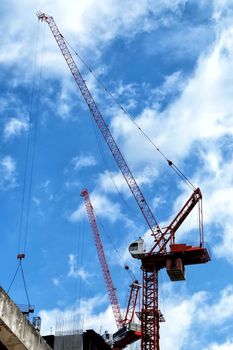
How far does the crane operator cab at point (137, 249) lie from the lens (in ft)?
261

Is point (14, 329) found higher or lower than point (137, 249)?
lower

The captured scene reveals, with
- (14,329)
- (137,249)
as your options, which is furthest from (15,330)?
(137,249)

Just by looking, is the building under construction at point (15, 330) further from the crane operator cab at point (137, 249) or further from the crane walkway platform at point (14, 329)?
the crane operator cab at point (137, 249)

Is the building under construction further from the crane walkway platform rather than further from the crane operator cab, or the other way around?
the crane operator cab

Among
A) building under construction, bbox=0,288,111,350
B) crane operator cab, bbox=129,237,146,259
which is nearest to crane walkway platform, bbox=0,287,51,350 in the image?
building under construction, bbox=0,288,111,350

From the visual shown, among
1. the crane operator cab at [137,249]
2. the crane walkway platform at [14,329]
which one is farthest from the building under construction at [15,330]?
the crane operator cab at [137,249]

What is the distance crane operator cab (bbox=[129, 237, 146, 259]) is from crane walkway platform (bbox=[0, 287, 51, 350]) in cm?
6366

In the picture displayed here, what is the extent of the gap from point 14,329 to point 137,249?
65.6 metres

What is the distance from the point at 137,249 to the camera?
8006cm

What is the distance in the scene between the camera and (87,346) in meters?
59.0

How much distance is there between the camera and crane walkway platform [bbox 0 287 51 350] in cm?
1452

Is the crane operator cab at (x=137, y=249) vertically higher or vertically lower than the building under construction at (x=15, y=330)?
higher

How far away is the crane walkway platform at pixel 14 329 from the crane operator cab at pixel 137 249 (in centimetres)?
6366

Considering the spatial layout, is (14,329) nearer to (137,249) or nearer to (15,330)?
(15,330)
